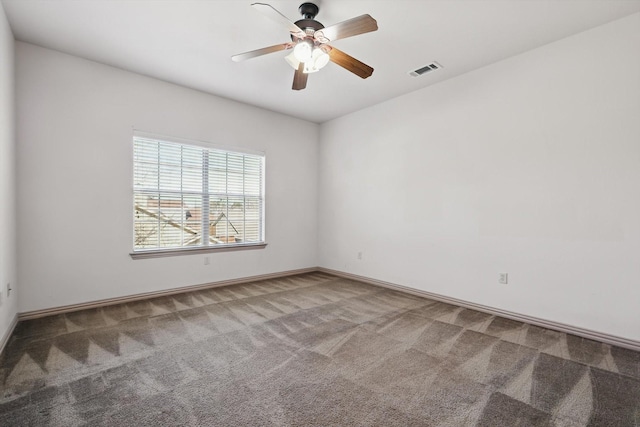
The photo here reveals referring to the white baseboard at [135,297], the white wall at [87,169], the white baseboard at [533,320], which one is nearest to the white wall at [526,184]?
the white baseboard at [533,320]

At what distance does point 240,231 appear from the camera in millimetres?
4805

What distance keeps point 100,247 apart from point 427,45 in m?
4.31

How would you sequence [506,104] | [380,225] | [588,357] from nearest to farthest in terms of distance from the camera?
[588,357] < [506,104] < [380,225]

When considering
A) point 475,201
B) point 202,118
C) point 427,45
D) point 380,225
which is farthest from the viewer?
point 380,225

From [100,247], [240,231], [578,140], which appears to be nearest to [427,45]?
Result: [578,140]

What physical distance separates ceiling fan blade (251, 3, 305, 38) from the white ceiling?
28 cm

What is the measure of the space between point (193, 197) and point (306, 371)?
3.09 metres

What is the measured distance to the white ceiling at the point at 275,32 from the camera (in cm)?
248

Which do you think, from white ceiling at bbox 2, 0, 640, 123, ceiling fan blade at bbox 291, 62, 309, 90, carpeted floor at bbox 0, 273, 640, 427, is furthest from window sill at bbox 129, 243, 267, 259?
ceiling fan blade at bbox 291, 62, 309, 90

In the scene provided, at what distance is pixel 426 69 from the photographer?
355 cm

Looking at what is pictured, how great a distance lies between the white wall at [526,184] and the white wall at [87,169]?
273 centimetres

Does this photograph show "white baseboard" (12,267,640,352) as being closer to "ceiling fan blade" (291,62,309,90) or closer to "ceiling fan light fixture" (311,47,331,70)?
"ceiling fan blade" (291,62,309,90)

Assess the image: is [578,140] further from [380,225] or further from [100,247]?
[100,247]

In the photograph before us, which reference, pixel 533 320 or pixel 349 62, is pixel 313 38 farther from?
pixel 533 320
